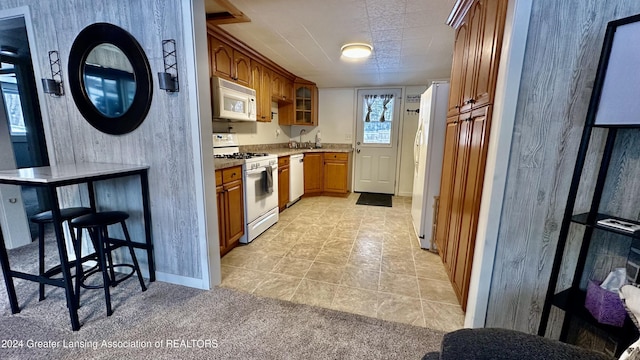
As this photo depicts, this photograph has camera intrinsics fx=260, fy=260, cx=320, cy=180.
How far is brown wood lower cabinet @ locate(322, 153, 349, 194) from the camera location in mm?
4820

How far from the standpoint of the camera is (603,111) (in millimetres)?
1009

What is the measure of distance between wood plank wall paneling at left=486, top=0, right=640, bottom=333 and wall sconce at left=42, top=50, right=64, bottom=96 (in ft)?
9.85

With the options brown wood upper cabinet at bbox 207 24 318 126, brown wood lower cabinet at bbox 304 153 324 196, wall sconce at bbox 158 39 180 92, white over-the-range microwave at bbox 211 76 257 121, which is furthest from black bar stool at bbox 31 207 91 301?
brown wood lower cabinet at bbox 304 153 324 196

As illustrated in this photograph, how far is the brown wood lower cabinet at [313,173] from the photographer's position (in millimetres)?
4660

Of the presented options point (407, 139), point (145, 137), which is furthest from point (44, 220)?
point (407, 139)

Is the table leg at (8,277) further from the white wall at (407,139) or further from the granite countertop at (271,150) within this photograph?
the white wall at (407,139)

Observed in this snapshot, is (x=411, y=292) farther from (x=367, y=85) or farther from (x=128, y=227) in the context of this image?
(x=367, y=85)

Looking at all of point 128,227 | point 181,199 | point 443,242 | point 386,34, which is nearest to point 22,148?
point 128,227

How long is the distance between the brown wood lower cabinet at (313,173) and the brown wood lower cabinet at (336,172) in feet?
0.32

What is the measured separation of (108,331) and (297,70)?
12.3 feet

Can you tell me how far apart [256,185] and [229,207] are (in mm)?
501

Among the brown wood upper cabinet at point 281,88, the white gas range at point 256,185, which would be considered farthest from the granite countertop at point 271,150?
the brown wood upper cabinet at point 281,88

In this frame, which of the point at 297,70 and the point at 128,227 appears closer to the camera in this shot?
the point at 128,227

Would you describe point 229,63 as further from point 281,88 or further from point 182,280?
point 182,280
